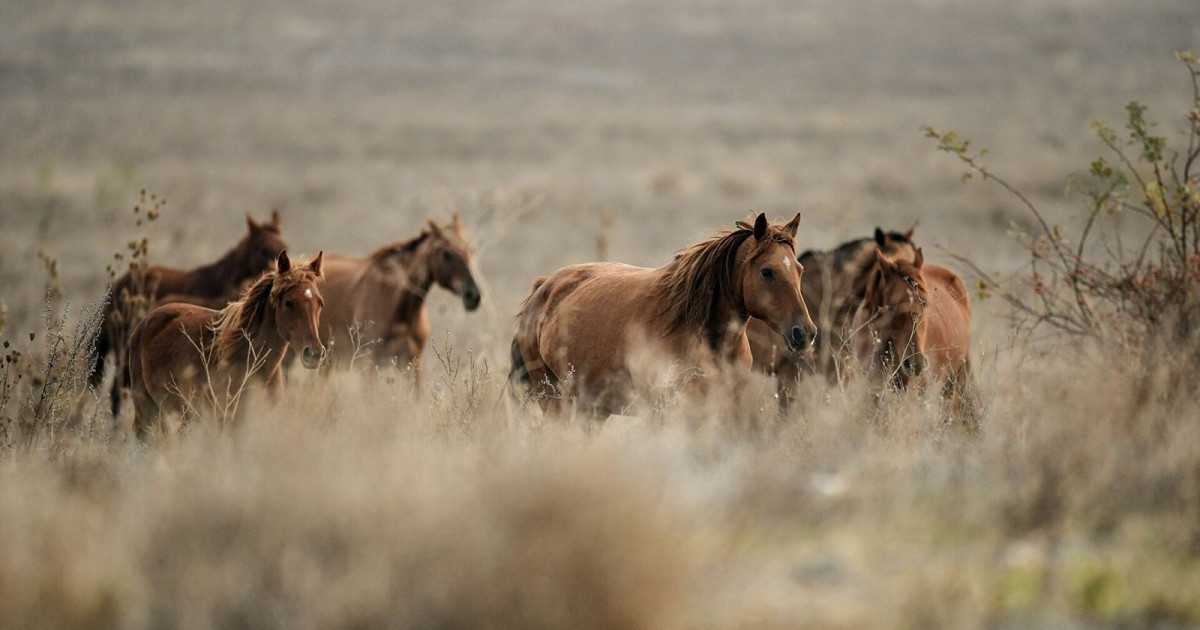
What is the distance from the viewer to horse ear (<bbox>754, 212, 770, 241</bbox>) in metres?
6.48

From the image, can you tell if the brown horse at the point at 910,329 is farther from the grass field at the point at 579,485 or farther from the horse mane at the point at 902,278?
the grass field at the point at 579,485

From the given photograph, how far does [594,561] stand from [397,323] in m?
7.55

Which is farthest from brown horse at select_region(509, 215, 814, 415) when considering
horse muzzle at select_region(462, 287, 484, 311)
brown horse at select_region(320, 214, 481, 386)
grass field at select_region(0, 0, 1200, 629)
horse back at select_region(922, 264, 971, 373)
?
brown horse at select_region(320, 214, 481, 386)

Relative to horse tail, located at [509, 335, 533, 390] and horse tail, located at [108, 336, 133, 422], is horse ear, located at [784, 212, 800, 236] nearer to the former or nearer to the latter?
horse tail, located at [509, 335, 533, 390]

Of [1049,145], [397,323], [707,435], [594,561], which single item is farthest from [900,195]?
[594,561]

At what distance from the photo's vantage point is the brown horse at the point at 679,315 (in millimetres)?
6516

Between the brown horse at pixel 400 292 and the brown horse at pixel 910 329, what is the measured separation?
4.19 metres

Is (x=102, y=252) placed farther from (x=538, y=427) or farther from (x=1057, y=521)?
(x=1057, y=521)

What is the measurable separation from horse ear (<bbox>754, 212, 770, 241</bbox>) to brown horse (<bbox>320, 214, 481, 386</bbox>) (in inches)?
195

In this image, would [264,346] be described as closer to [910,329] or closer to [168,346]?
[168,346]

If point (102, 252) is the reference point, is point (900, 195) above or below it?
above

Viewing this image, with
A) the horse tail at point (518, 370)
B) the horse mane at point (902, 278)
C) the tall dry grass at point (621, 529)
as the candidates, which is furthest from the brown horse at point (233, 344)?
the horse mane at point (902, 278)

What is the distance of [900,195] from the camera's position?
94.3 ft

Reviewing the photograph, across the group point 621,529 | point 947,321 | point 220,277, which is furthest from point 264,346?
point 947,321
